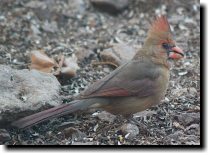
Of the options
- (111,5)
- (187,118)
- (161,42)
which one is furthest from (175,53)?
(111,5)

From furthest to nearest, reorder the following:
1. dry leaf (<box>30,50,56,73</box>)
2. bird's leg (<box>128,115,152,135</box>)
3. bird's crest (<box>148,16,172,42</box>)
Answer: dry leaf (<box>30,50,56,73</box>), bird's crest (<box>148,16,172,42</box>), bird's leg (<box>128,115,152,135</box>)

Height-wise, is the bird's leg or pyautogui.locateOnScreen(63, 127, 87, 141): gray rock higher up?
the bird's leg

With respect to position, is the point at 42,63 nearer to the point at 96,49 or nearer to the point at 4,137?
the point at 96,49

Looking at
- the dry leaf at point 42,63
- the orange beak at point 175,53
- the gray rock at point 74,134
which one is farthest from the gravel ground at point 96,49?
the orange beak at point 175,53

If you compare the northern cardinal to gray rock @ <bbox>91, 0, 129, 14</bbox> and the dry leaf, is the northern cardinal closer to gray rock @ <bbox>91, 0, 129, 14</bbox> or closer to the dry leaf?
the dry leaf

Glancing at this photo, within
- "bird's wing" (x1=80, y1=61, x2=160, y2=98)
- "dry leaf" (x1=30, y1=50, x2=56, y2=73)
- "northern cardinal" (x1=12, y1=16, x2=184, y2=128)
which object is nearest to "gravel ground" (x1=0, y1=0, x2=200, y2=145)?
"dry leaf" (x1=30, y1=50, x2=56, y2=73)

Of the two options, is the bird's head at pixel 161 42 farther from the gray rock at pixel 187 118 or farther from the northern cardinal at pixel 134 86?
the gray rock at pixel 187 118
